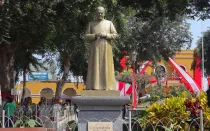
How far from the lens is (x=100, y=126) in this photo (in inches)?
446

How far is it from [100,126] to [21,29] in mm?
10809

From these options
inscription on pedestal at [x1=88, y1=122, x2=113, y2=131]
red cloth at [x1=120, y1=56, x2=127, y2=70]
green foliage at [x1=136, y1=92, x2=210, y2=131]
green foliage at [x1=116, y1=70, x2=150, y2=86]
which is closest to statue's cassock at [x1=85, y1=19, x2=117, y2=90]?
inscription on pedestal at [x1=88, y1=122, x2=113, y2=131]

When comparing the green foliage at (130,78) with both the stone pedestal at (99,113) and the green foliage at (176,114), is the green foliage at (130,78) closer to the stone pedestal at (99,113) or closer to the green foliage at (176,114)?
the green foliage at (176,114)

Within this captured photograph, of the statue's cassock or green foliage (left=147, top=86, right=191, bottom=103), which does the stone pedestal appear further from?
green foliage (left=147, top=86, right=191, bottom=103)

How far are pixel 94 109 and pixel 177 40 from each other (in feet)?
103

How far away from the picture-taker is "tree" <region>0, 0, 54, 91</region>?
59.9ft

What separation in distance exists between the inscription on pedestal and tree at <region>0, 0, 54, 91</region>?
24.9 ft

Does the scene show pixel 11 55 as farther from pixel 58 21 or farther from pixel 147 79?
pixel 147 79

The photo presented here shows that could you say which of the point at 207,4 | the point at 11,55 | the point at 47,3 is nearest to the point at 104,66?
the point at 207,4

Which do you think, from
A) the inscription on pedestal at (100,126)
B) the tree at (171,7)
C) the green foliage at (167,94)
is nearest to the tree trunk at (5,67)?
the green foliage at (167,94)

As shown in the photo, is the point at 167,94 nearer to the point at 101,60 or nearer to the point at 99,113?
the point at 101,60

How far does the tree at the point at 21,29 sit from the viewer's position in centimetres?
1827

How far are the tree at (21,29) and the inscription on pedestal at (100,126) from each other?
7581 millimetres

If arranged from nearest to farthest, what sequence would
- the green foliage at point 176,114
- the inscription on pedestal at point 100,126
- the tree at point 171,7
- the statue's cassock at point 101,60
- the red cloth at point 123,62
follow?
1. the inscription on pedestal at point 100,126
2. the statue's cassock at point 101,60
3. the green foliage at point 176,114
4. the tree at point 171,7
5. the red cloth at point 123,62
